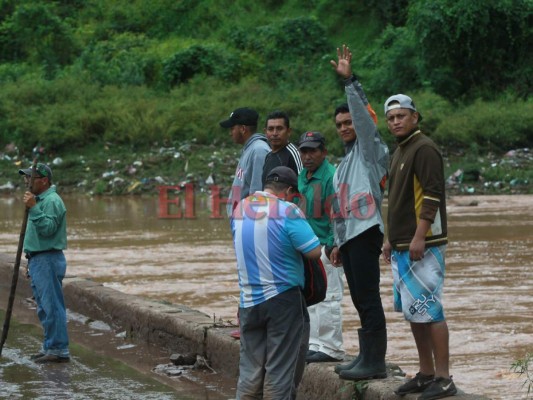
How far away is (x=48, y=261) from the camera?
8312 millimetres

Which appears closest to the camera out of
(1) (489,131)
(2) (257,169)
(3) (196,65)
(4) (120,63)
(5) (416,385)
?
(5) (416,385)

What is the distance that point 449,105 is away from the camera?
2934cm

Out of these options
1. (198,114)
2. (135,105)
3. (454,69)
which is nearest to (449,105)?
(454,69)

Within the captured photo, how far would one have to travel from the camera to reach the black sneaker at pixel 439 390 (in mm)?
5633

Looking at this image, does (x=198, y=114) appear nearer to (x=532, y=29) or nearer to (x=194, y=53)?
(x=194, y=53)

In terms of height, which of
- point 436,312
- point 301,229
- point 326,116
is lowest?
point 436,312

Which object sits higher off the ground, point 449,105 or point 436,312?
point 449,105

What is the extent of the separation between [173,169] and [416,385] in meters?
20.5

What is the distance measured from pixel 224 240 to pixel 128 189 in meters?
8.81

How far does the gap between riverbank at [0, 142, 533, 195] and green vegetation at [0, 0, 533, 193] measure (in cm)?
7

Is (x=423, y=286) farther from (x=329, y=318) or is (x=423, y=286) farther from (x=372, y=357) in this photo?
(x=329, y=318)

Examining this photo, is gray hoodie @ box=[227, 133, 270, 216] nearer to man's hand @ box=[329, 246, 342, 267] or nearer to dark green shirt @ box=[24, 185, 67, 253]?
man's hand @ box=[329, 246, 342, 267]

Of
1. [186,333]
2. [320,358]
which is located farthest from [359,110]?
[186,333]

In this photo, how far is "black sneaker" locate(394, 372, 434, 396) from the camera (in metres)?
5.79
